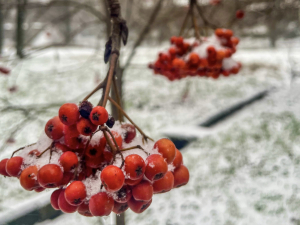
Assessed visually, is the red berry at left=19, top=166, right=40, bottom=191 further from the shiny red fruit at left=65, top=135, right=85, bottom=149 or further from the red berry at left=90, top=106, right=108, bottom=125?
the red berry at left=90, top=106, right=108, bottom=125

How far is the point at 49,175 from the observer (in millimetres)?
598

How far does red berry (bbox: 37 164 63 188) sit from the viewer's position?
0.60 metres

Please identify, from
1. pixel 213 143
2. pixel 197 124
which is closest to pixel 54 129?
pixel 213 143

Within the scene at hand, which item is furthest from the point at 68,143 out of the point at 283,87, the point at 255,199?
the point at 283,87

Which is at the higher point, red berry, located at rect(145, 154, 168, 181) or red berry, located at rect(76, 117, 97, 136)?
red berry, located at rect(76, 117, 97, 136)

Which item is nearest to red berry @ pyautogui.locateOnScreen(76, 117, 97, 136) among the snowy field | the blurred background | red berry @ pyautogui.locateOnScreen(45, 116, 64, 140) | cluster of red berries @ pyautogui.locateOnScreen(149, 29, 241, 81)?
red berry @ pyautogui.locateOnScreen(45, 116, 64, 140)

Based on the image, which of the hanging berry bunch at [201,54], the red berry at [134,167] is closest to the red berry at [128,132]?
the red berry at [134,167]

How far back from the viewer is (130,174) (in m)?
0.59

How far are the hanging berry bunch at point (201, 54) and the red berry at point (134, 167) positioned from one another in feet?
3.15

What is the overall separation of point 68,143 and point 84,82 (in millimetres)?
5992

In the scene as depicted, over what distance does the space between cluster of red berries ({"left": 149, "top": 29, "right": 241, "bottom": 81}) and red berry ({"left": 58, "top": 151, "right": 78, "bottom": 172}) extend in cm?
99

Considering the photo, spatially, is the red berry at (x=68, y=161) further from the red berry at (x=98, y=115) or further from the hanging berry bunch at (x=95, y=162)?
the red berry at (x=98, y=115)

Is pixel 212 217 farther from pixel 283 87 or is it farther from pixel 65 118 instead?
pixel 283 87

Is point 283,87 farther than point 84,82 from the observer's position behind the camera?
No
